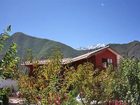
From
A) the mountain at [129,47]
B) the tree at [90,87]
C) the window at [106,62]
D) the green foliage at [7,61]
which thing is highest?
the mountain at [129,47]

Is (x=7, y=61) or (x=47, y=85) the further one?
(x=47, y=85)

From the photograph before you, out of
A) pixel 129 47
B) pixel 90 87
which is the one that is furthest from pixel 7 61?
pixel 129 47

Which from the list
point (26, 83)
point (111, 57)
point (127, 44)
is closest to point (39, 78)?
point (26, 83)

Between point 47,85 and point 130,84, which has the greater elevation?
point 47,85

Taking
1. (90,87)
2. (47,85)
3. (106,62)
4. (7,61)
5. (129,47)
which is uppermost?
(129,47)

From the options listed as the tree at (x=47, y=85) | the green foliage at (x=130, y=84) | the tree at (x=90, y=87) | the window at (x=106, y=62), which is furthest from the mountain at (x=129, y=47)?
the tree at (x=47, y=85)

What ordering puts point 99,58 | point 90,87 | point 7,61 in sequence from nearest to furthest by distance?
point 7,61
point 90,87
point 99,58

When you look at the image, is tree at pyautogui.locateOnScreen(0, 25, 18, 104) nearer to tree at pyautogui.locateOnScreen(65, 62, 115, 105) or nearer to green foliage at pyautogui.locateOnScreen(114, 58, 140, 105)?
tree at pyautogui.locateOnScreen(65, 62, 115, 105)

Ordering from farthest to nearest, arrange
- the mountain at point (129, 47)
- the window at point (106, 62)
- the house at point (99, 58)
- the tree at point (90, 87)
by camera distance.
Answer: the mountain at point (129, 47)
the window at point (106, 62)
the house at point (99, 58)
the tree at point (90, 87)

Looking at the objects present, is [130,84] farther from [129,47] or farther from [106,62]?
[129,47]

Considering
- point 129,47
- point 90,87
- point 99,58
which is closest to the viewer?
point 90,87

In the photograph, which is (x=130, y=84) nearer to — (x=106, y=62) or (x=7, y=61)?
(x=7, y=61)

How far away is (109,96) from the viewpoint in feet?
63.5

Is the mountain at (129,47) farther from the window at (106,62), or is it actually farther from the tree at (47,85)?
the tree at (47,85)
